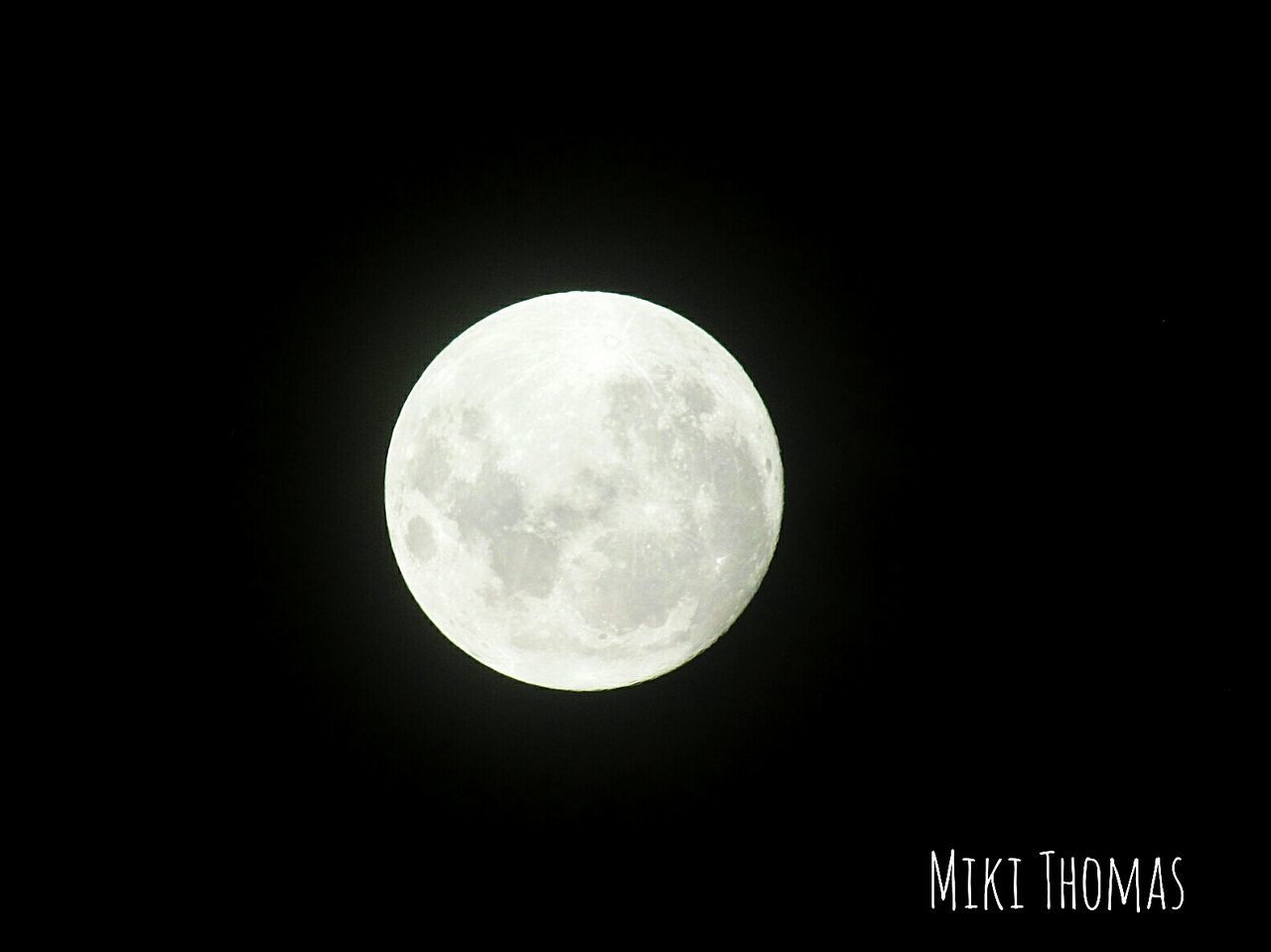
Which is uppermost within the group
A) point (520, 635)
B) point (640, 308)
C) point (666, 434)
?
point (640, 308)

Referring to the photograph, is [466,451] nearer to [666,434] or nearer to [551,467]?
[551,467]

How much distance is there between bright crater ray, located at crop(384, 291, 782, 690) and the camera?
9.42 feet

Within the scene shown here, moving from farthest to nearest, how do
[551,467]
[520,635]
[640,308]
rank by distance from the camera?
[640,308], [520,635], [551,467]

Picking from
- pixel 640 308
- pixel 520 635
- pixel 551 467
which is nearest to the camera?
pixel 551 467

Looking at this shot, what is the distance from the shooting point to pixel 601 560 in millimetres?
2887

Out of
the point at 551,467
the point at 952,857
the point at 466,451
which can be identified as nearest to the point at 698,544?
the point at 551,467

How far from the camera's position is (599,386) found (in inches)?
115

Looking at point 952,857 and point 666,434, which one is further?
point 952,857

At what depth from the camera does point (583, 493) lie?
2842 millimetres

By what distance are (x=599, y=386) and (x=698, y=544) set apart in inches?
20.9

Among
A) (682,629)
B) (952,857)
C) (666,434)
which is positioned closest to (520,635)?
(682,629)

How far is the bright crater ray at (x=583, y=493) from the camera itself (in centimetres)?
287

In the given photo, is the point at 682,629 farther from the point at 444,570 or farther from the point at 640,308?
the point at 640,308

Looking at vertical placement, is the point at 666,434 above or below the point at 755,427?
below
